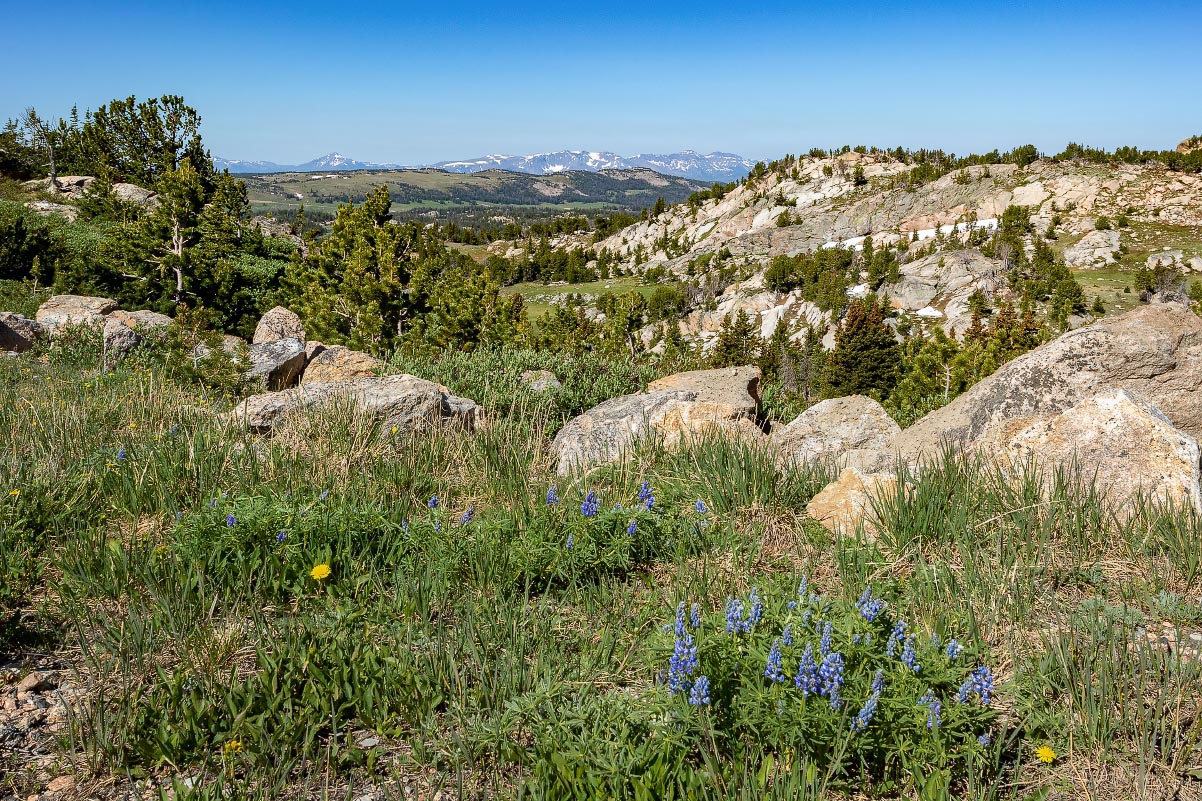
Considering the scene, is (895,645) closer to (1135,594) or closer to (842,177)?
(1135,594)

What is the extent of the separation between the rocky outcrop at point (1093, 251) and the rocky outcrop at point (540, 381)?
289 ft

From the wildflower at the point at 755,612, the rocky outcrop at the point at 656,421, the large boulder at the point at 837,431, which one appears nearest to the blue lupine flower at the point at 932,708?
the wildflower at the point at 755,612

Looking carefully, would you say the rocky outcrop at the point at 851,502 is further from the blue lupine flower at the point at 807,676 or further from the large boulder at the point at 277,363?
the large boulder at the point at 277,363

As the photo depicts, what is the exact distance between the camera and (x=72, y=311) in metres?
14.8

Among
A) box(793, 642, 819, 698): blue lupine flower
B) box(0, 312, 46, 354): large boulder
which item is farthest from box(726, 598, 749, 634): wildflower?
box(0, 312, 46, 354): large boulder

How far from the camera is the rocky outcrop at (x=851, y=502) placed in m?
4.05

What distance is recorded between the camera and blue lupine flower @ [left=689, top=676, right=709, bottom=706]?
2168mm

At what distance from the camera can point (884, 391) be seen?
54906mm

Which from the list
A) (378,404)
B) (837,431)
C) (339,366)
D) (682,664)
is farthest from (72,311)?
(682,664)

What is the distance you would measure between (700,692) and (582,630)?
1.10 m

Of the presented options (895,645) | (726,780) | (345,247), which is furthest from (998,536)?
(345,247)

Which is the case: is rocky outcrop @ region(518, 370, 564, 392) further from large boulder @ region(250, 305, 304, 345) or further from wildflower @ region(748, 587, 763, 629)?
large boulder @ region(250, 305, 304, 345)

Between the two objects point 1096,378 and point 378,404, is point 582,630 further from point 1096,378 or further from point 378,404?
point 1096,378

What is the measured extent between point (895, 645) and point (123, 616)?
11.3 feet
